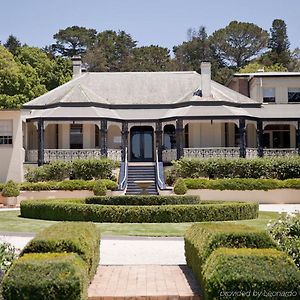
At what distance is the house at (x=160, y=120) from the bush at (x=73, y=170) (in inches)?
90.3

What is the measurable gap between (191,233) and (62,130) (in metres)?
28.5

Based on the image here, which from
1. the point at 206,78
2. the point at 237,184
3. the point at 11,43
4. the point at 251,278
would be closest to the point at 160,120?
the point at 206,78

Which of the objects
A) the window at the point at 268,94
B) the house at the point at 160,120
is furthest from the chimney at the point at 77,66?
the window at the point at 268,94

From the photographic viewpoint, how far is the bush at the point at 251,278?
682cm

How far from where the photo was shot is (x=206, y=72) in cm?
3825

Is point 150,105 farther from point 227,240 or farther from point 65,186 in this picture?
point 227,240

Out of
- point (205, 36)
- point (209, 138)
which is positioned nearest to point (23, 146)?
point (209, 138)

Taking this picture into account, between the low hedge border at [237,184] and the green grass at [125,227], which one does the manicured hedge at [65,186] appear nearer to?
the low hedge border at [237,184]

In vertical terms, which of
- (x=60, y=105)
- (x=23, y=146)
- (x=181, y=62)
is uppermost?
(x=181, y=62)

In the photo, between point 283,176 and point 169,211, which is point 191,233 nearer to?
point 169,211

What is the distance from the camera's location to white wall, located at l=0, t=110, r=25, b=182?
109 feet

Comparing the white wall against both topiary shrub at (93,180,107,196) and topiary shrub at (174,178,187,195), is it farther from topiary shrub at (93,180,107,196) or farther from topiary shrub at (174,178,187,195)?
topiary shrub at (174,178,187,195)

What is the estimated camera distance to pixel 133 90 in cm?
4150

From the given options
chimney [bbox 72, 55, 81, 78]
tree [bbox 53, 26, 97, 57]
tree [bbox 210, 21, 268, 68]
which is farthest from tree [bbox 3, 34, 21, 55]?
chimney [bbox 72, 55, 81, 78]
